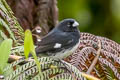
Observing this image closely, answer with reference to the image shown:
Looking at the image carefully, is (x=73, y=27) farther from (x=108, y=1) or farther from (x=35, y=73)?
(x=108, y=1)

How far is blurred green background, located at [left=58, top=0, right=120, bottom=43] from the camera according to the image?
6.17 meters

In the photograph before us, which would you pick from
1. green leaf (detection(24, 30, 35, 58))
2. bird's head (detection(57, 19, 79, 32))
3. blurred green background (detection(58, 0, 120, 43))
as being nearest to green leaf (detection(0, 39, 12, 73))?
green leaf (detection(24, 30, 35, 58))

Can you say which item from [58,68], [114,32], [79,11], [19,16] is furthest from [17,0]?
[114,32]

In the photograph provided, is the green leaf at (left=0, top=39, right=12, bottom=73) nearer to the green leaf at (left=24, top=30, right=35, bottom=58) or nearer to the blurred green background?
the green leaf at (left=24, top=30, right=35, bottom=58)

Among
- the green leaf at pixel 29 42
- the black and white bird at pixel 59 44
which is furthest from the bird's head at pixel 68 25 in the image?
the green leaf at pixel 29 42

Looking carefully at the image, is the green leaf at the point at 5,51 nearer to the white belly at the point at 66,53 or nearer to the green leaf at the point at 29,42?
the green leaf at the point at 29,42

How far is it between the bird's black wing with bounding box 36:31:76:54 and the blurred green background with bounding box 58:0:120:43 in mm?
3353

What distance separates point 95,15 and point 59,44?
430cm

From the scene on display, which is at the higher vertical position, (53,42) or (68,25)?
(68,25)

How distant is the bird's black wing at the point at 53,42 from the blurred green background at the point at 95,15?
11.0 feet

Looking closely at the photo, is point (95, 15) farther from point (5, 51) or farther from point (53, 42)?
point (5, 51)

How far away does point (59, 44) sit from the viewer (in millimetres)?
2492

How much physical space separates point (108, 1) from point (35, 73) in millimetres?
5179

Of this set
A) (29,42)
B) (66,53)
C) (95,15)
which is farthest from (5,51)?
(95,15)
